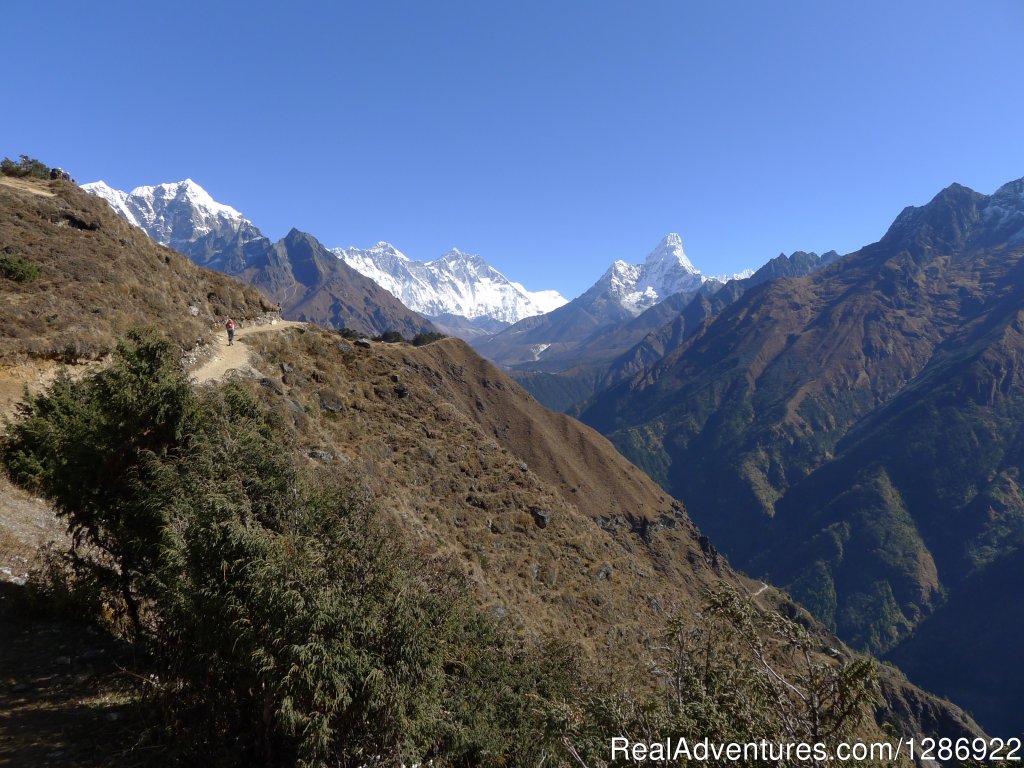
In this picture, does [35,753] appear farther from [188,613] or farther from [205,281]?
[205,281]

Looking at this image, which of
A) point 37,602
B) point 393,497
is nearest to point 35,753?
point 37,602

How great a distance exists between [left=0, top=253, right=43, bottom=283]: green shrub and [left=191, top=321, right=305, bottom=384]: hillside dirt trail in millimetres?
9501

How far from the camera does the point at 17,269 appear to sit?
2789 centimetres

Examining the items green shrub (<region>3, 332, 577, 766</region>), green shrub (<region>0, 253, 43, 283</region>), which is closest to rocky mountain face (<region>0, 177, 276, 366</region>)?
green shrub (<region>0, 253, 43, 283</region>)

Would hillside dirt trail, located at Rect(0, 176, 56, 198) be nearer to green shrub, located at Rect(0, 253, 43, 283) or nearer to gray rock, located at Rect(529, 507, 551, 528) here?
green shrub, located at Rect(0, 253, 43, 283)

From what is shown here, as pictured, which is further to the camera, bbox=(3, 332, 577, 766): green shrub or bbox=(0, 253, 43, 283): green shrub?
bbox=(0, 253, 43, 283): green shrub

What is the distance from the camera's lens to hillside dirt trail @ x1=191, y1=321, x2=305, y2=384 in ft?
101

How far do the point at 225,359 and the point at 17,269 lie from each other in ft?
36.1

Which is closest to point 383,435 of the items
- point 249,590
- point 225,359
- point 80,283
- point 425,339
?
point 225,359

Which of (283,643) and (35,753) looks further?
(35,753)

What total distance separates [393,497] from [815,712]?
29.6m

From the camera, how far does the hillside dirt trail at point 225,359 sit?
30.8 m

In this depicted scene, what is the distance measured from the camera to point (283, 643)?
8305 mm

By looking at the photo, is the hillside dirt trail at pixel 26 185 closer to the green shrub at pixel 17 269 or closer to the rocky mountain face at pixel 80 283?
the rocky mountain face at pixel 80 283
